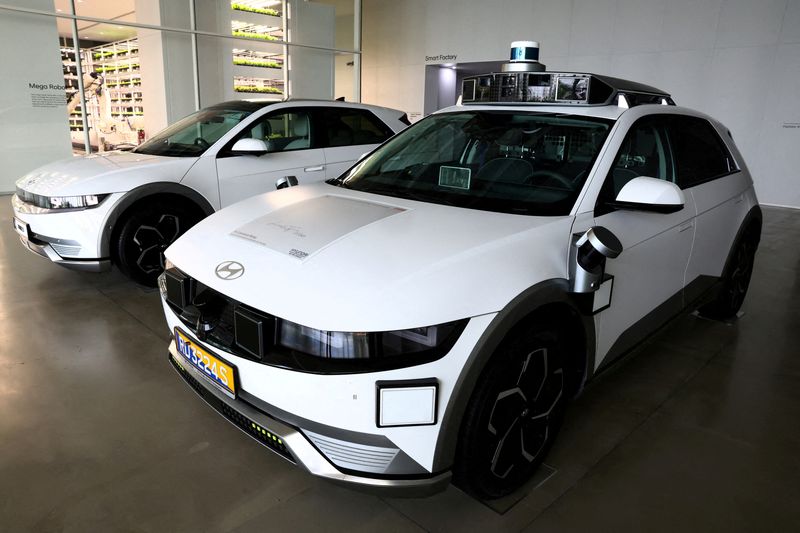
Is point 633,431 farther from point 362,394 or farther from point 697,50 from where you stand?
point 697,50

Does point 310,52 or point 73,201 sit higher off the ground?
point 310,52

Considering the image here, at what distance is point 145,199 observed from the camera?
12.4 feet

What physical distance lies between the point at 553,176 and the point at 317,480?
58.5 inches

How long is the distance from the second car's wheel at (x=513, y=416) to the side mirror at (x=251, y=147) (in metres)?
2.93

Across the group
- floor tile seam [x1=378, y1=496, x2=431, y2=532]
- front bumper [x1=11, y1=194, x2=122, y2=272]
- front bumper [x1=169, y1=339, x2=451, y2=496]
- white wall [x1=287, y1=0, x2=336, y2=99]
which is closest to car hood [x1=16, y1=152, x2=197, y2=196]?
front bumper [x1=11, y1=194, x2=122, y2=272]

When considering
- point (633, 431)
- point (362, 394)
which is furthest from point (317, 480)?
point (633, 431)

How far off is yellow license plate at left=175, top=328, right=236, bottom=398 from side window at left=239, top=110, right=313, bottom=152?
2.78 metres

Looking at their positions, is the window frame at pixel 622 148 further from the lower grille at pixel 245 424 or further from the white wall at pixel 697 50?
the white wall at pixel 697 50

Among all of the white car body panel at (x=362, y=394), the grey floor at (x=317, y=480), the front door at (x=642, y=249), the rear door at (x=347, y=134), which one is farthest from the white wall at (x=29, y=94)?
the front door at (x=642, y=249)

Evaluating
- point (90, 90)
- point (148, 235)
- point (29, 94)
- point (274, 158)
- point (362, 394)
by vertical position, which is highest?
point (90, 90)

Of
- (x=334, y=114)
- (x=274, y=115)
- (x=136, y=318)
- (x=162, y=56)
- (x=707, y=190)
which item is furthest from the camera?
(x=162, y=56)

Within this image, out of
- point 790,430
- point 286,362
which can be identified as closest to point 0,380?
point 286,362

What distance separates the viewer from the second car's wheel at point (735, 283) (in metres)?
3.30

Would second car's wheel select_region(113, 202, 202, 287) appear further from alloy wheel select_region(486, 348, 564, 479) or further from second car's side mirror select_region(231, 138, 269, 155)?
alloy wheel select_region(486, 348, 564, 479)
